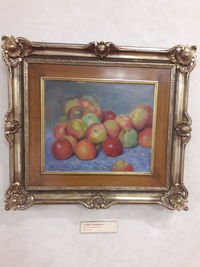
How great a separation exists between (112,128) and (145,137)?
6.2 inches

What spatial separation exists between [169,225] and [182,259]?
20 cm

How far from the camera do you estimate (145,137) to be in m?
1.10

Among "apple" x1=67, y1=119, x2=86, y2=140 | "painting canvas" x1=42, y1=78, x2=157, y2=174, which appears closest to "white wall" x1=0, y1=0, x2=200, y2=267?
"painting canvas" x1=42, y1=78, x2=157, y2=174

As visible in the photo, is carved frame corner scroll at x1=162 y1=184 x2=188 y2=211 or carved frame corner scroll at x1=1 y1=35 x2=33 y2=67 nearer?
carved frame corner scroll at x1=1 y1=35 x2=33 y2=67

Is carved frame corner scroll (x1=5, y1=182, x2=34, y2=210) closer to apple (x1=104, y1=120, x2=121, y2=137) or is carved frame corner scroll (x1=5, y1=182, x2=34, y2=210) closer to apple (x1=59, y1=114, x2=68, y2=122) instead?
apple (x1=59, y1=114, x2=68, y2=122)

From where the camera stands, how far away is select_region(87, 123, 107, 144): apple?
1084mm

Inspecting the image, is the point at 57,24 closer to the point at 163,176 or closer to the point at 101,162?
the point at 101,162

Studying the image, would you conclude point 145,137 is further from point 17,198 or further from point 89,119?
point 17,198

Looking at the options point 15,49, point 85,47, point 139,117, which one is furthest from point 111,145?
point 15,49

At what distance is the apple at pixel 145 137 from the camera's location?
1.10 metres

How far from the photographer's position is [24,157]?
107cm

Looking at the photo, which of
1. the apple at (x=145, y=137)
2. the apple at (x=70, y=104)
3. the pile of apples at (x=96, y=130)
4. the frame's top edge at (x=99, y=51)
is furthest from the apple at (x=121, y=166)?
the frame's top edge at (x=99, y=51)

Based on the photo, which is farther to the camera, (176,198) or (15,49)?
(176,198)

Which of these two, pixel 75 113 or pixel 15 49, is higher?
pixel 15 49
